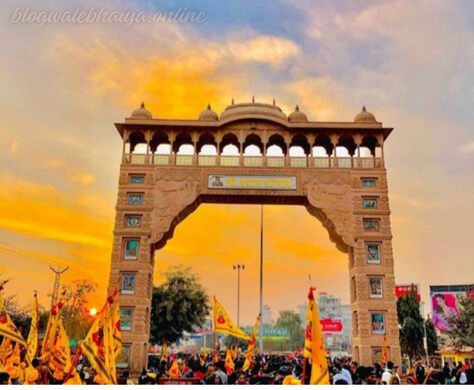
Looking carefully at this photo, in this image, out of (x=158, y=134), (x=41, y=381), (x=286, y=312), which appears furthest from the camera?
(x=286, y=312)

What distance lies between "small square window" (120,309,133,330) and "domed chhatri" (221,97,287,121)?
413 inches

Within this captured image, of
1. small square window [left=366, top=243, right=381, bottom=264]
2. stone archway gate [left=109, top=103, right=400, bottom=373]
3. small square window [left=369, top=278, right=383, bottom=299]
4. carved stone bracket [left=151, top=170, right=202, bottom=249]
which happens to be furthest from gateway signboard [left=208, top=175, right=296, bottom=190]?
small square window [left=369, top=278, right=383, bottom=299]

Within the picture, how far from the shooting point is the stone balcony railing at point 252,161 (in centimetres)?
2231

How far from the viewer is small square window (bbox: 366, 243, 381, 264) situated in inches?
832

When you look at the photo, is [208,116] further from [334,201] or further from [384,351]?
[384,351]

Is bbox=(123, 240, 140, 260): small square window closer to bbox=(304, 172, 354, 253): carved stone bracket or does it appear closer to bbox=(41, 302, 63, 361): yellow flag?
bbox=(304, 172, 354, 253): carved stone bracket

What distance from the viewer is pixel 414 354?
32.6 metres

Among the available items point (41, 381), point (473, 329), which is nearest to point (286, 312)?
point (473, 329)

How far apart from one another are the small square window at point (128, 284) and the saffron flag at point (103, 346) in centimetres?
1240

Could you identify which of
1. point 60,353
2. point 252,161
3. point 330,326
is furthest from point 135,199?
point 330,326

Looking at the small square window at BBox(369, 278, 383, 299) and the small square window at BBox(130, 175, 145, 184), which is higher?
the small square window at BBox(130, 175, 145, 184)

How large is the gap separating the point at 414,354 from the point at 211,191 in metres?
21.4

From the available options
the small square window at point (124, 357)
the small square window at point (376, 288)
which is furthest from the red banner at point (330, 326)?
the small square window at point (124, 357)

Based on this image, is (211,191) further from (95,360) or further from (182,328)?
(95,360)
